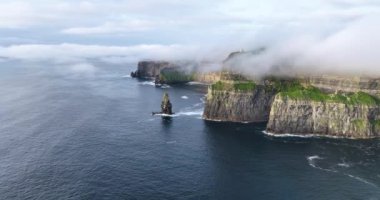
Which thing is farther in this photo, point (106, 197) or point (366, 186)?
point (366, 186)

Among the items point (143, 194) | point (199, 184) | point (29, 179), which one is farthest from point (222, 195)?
point (29, 179)

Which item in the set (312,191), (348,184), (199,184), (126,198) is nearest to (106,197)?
(126,198)

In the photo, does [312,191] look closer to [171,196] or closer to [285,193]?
[285,193]

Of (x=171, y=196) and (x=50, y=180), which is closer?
(x=171, y=196)

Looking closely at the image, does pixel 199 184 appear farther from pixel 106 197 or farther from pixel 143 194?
pixel 106 197

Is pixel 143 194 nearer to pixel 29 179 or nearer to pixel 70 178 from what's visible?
pixel 70 178

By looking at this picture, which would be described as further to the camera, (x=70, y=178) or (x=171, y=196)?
(x=70, y=178)

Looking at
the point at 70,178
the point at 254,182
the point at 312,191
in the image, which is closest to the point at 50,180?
the point at 70,178
